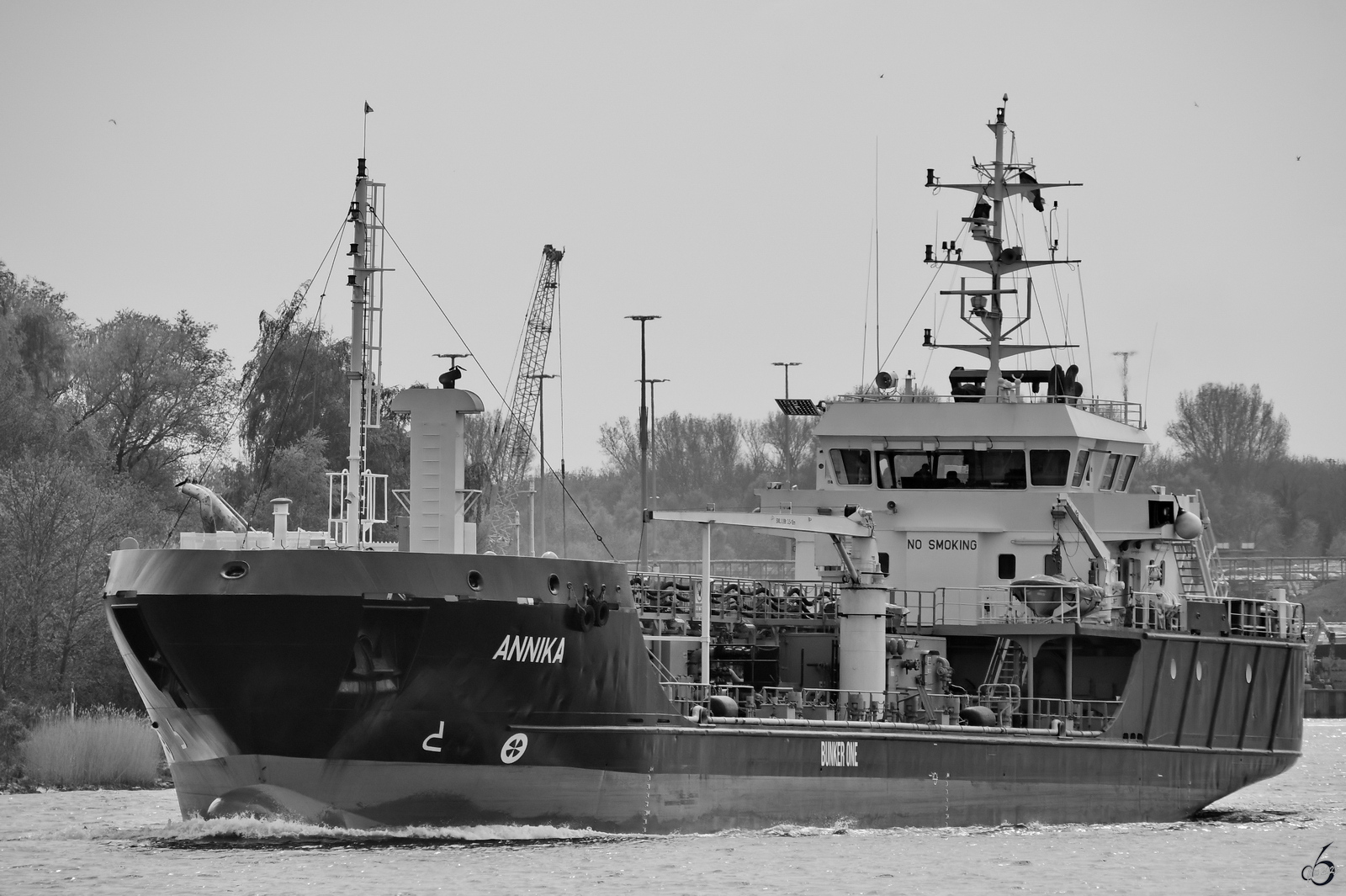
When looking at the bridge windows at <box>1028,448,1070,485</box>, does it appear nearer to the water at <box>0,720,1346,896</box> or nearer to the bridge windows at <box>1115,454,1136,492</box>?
the bridge windows at <box>1115,454,1136,492</box>

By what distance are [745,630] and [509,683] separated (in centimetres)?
575

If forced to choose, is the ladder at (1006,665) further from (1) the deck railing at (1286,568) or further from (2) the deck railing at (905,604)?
(1) the deck railing at (1286,568)

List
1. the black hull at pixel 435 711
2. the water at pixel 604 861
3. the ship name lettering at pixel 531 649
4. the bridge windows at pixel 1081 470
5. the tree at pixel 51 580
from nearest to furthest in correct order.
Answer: the water at pixel 604 861, the black hull at pixel 435 711, the ship name lettering at pixel 531 649, the bridge windows at pixel 1081 470, the tree at pixel 51 580

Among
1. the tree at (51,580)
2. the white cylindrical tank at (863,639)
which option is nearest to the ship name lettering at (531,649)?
the white cylindrical tank at (863,639)

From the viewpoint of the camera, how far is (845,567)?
26250mm

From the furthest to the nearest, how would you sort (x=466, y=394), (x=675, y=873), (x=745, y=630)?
(x=745, y=630), (x=466, y=394), (x=675, y=873)

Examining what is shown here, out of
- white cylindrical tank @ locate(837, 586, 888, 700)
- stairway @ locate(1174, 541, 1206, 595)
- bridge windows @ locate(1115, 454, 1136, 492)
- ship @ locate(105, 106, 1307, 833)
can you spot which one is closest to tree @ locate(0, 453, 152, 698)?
ship @ locate(105, 106, 1307, 833)

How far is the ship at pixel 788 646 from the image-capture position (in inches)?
845

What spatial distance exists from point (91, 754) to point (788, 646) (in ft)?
40.1

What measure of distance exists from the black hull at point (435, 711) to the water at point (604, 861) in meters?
0.30

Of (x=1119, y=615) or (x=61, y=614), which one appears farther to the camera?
(x=61, y=614)

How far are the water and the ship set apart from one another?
34 centimetres

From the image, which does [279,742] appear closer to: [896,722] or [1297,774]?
[896,722]

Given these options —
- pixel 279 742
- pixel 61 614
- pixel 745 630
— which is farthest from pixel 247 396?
pixel 279 742
